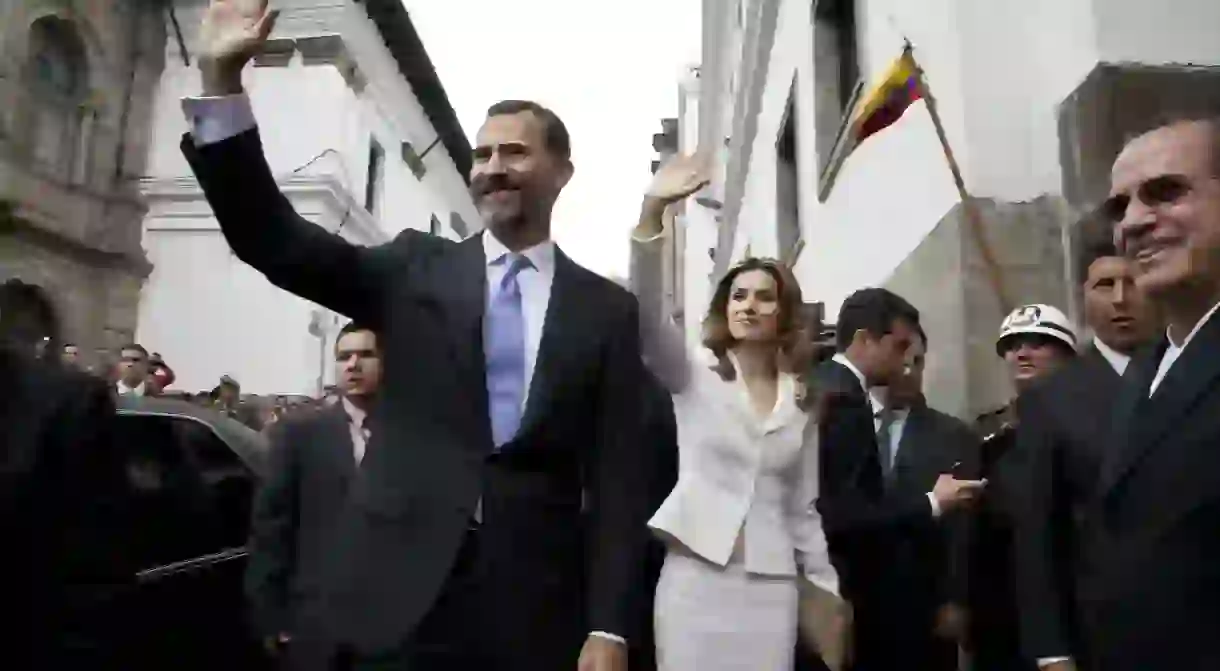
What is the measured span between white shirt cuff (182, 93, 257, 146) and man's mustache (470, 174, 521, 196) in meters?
0.50

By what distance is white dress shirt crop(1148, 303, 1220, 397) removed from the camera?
1.78 metres

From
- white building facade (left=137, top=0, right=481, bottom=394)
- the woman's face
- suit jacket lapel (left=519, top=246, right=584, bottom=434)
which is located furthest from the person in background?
white building facade (left=137, top=0, right=481, bottom=394)

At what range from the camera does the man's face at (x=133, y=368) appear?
7.24 m

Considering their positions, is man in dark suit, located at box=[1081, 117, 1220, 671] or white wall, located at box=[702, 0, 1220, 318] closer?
man in dark suit, located at box=[1081, 117, 1220, 671]

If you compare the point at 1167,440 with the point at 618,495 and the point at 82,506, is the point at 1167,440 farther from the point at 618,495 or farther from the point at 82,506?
the point at 82,506

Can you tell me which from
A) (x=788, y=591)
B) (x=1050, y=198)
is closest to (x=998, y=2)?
(x=1050, y=198)

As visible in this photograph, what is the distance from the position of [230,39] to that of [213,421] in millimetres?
3206

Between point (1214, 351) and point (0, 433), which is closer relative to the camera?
point (1214, 351)

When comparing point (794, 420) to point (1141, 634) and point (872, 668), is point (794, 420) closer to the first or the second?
point (872, 668)

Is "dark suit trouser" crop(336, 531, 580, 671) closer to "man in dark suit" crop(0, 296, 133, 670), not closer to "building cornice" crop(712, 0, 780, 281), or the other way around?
"man in dark suit" crop(0, 296, 133, 670)

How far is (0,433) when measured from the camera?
2.20m

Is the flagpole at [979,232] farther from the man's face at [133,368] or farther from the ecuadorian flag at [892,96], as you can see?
the man's face at [133,368]

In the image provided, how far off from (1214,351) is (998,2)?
3.87 meters

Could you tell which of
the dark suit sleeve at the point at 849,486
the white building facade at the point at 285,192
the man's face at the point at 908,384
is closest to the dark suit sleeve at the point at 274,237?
the dark suit sleeve at the point at 849,486
